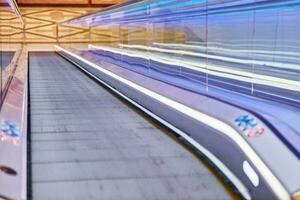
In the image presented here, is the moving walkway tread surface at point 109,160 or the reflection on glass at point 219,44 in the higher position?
the reflection on glass at point 219,44

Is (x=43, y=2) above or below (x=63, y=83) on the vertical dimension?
above

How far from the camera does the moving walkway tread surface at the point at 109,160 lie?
8.37 ft

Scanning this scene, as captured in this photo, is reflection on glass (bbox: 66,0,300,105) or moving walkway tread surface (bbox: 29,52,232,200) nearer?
moving walkway tread surface (bbox: 29,52,232,200)

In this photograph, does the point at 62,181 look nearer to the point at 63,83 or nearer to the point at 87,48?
the point at 63,83

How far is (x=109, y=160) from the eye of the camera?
3.13 meters

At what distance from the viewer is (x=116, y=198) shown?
2443 mm

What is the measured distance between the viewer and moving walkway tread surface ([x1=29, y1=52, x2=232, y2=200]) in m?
2.55

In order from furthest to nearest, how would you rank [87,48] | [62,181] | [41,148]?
[87,48] → [41,148] → [62,181]

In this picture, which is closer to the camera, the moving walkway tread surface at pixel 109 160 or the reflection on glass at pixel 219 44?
the moving walkway tread surface at pixel 109 160

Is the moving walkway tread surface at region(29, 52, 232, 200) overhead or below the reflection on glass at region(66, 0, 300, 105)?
below

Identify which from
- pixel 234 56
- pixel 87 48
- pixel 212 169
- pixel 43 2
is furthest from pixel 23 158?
pixel 43 2

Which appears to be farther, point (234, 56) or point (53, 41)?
point (53, 41)

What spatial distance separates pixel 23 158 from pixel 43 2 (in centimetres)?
1971

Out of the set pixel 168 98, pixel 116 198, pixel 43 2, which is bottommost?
pixel 116 198
